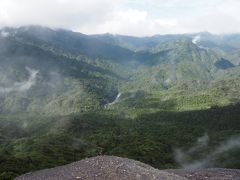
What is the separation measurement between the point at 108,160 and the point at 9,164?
3444 inches

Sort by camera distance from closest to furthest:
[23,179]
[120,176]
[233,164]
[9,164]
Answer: [120,176] < [23,179] < [9,164] < [233,164]

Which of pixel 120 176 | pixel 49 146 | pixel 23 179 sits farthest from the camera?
pixel 49 146

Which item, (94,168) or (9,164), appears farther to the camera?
(9,164)

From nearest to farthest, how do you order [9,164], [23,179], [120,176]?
[120,176] < [23,179] < [9,164]

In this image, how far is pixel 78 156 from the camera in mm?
181000

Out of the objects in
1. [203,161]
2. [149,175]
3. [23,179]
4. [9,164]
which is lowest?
[203,161]

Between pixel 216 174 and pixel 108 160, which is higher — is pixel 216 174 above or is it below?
below

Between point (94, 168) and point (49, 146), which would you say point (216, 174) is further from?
point (49, 146)

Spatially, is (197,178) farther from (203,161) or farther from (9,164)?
(203,161)

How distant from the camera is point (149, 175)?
160ft

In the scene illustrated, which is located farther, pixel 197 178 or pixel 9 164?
pixel 9 164

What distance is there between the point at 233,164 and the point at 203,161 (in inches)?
947

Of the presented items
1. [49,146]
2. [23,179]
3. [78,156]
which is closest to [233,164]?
[78,156]

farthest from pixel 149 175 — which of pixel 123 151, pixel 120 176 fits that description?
pixel 123 151
